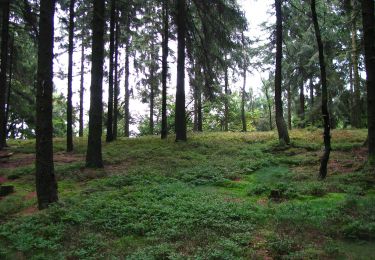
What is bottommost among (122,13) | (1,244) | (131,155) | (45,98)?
(1,244)

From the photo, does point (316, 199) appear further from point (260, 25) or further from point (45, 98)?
point (260, 25)

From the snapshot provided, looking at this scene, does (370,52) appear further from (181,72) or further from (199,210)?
(181,72)

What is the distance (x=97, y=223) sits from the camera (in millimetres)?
8445

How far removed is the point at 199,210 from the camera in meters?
9.01

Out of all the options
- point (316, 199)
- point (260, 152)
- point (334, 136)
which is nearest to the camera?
point (316, 199)

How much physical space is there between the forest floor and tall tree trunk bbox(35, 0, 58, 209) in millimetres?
566

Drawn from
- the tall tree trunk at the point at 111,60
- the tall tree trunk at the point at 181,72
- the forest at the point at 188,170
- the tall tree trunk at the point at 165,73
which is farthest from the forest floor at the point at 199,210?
the tall tree trunk at the point at 165,73

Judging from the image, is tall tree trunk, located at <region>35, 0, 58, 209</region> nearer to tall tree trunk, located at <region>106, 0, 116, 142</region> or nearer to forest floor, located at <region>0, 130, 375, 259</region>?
forest floor, located at <region>0, 130, 375, 259</region>

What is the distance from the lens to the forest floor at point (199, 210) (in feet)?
22.5

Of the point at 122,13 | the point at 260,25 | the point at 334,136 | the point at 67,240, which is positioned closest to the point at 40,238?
the point at 67,240

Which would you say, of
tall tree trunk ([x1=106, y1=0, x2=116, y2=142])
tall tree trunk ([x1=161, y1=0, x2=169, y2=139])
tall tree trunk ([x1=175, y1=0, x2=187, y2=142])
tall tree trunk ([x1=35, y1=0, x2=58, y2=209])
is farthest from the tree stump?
tall tree trunk ([x1=161, y1=0, x2=169, y2=139])

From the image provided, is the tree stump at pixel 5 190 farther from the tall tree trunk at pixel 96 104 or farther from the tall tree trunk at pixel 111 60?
the tall tree trunk at pixel 111 60

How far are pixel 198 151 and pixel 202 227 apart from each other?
1094 centimetres

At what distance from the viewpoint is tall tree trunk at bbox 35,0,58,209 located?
9.88m
